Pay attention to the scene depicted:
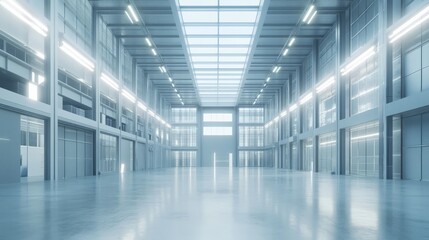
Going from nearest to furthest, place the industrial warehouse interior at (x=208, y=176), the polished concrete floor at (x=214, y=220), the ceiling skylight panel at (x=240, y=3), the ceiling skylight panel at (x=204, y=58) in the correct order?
1. the polished concrete floor at (x=214, y=220)
2. the industrial warehouse interior at (x=208, y=176)
3. the ceiling skylight panel at (x=240, y=3)
4. the ceiling skylight panel at (x=204, y=58)

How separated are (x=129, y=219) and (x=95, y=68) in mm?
28056

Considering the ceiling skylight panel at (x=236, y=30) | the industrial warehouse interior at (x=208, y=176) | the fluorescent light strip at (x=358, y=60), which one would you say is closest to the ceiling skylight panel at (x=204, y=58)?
the industrial warehouse interior at (x=208, y=176)

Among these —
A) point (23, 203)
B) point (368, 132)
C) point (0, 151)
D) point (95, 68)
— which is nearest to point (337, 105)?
point (368, 132)

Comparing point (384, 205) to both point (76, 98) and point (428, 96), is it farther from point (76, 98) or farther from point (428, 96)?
point (76, 98)

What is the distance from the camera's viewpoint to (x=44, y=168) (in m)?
25.0

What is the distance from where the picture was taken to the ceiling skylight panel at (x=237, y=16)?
33994 millimetres

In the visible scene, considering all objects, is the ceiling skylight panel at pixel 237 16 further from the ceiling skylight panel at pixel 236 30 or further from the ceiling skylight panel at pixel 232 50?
the ceiling skylight panel at pixel 232 50

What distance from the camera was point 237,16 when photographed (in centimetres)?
3484

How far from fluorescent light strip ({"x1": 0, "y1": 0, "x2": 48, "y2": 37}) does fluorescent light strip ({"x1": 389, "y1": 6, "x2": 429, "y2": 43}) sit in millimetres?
22054

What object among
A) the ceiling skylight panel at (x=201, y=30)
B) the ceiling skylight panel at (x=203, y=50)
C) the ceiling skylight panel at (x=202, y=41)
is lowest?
the ceiling skylight panel at (x=203, y=50)

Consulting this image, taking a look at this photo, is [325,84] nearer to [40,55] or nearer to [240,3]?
[240,3]

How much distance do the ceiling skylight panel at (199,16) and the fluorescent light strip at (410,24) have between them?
47.6 ft

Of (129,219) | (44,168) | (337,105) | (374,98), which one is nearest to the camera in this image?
(129,219)

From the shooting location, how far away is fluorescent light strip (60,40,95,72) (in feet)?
90.9
